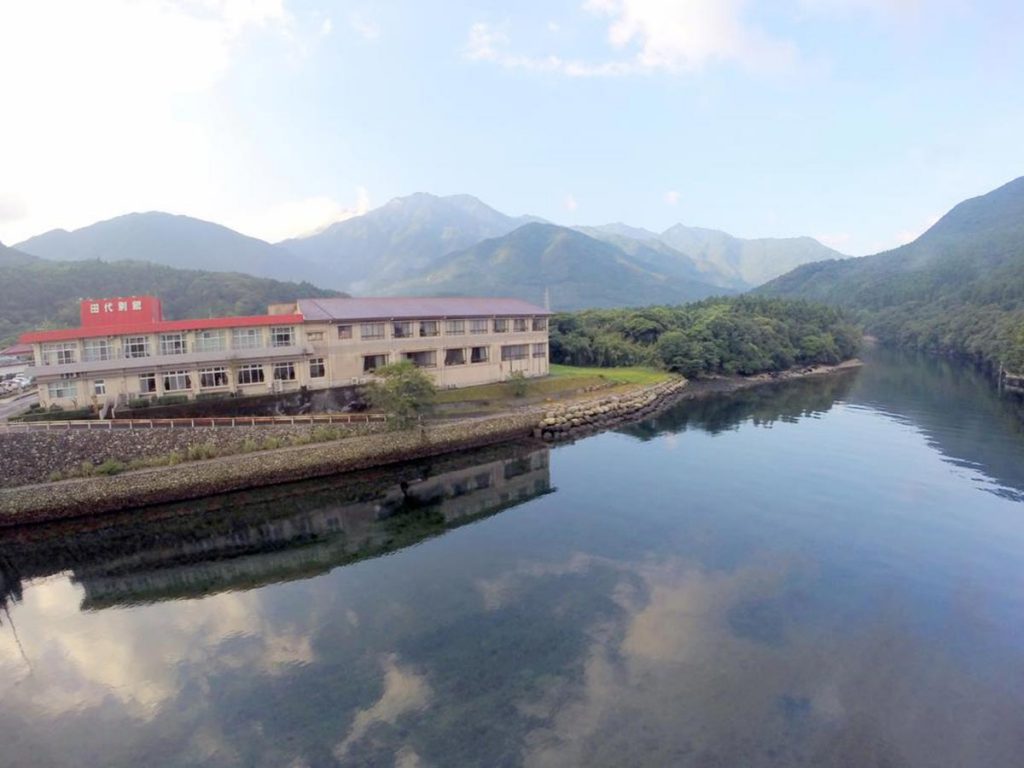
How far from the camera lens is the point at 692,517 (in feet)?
87.7

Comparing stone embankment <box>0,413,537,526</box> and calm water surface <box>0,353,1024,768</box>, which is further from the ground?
stone embankment <box>0,413,537,526</box>

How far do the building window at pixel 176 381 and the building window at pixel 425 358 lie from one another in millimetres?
14732

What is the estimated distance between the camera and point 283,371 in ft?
125

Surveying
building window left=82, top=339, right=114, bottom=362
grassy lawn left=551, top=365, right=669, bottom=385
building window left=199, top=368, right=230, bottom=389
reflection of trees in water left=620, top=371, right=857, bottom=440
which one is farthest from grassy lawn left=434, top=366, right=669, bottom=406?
building window left=82, top=339, right=114, bottom=362

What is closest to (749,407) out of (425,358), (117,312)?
(425,358)

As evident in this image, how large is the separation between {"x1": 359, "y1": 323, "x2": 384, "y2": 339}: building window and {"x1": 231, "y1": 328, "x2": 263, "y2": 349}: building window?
6.76 meters

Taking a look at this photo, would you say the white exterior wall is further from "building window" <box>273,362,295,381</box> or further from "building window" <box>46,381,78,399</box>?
"building window" <box>273,362,295,381</box>

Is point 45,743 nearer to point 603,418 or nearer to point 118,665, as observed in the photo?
point 118,665

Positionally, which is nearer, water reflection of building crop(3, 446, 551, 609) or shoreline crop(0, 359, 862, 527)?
water reflection of building crop(3, 446, 551, 609)

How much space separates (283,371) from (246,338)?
122 inches

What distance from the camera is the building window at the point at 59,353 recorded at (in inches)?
1267

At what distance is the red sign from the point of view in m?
35.9

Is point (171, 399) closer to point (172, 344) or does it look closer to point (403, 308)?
point (172, 344)

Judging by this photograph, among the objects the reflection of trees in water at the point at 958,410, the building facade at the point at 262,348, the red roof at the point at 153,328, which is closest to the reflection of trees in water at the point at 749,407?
the reflection of trees in water at the point at 958,410
